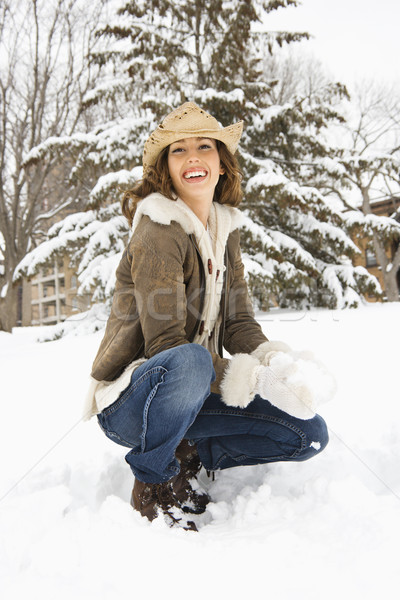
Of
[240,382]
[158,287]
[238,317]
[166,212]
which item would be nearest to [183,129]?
[166,212]

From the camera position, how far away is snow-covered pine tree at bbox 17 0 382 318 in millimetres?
7941

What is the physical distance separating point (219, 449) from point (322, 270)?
8.08 m

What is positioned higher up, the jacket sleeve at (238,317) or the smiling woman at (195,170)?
the smiling woman at (195,170)

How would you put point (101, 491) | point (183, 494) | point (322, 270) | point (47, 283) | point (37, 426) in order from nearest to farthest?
point (183, 494), point (101, 491), point (37, 426), point (322, 270), point (47, 283)

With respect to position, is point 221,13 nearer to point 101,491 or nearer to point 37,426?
point 37,426

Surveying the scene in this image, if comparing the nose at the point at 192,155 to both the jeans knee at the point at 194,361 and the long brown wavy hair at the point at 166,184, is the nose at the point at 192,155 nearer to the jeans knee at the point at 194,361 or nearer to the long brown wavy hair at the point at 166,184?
the long brown wavy hair at the point at 166,184

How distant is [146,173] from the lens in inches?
76.9

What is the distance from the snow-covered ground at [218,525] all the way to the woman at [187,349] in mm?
157

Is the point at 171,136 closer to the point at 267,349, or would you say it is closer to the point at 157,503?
the point at 267,349

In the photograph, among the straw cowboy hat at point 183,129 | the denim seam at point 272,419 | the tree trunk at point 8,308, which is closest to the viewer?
the denim seam at point 272,419

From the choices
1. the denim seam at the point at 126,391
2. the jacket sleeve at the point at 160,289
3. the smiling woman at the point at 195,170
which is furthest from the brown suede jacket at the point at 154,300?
the smiling woman at the point at 195,170

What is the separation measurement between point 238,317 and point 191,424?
63 centimetres

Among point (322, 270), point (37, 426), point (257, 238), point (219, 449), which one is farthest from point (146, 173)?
point (322, 270)

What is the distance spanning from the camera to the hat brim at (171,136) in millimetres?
1845
